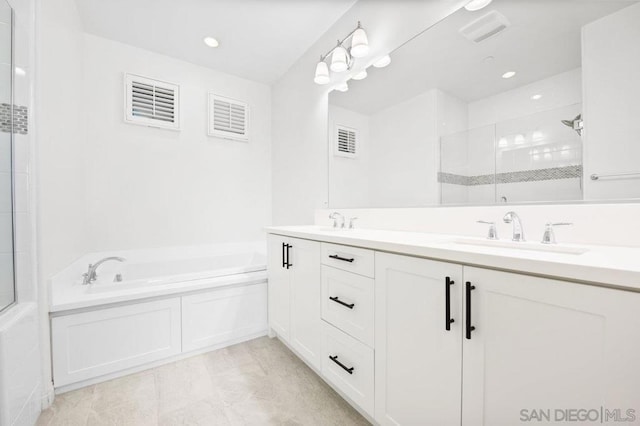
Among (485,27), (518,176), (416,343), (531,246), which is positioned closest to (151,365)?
(416,343)

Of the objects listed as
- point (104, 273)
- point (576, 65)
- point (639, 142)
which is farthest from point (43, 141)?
point (639, 142)

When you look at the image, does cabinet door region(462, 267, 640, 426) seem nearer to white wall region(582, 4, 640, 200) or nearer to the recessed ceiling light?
white wall region(582, 4, 640, 200)

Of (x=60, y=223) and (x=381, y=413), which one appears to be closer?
(x=381, y=413)

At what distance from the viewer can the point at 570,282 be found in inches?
23.5

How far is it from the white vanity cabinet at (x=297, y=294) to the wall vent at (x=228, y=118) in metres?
1.51

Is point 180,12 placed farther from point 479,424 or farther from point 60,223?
point 479,424

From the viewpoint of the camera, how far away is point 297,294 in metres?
1.62

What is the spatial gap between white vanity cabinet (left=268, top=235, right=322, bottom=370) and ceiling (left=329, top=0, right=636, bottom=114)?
1.11 m

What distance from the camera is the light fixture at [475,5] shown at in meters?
1.24

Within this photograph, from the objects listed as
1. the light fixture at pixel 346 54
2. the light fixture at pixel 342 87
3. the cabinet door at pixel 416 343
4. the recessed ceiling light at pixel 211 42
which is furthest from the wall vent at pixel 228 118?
the cabinet door at pixel 416 343

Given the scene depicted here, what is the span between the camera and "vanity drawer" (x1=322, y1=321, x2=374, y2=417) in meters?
1.11

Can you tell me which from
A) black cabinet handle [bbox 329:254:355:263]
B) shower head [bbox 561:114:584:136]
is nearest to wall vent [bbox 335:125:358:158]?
black cabinet handle [bbox 329:254:355:263]

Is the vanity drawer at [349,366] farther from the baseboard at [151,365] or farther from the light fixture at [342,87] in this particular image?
the light fixture at [342,87]

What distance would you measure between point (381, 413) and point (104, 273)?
2.36 m
